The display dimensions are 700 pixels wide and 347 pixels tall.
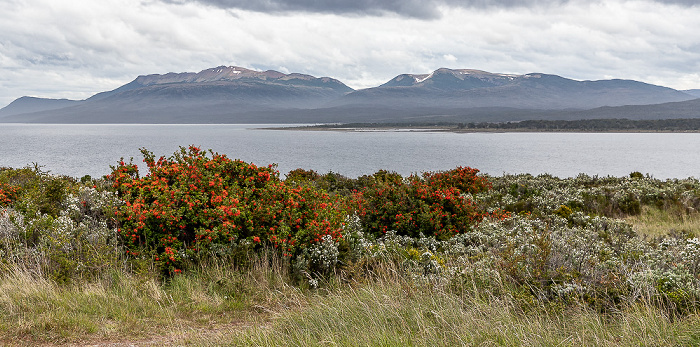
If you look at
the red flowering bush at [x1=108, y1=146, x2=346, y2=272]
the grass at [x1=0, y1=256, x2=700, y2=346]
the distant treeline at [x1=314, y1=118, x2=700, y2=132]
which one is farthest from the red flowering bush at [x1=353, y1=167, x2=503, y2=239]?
the distant treeline at [x1=314, y1=118, x2=700, y2=132]

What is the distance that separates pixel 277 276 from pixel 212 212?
140 cm

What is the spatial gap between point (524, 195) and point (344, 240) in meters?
11.2

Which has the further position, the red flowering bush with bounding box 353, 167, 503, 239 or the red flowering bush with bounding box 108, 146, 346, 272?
the red flowering bush with bounding box 353, 167, 503, 239

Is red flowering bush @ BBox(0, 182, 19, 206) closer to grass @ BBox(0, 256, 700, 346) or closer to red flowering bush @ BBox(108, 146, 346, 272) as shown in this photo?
red flowering bush @ BBox(108, 146, 346, 272)

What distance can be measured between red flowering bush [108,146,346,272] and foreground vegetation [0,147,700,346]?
30mm

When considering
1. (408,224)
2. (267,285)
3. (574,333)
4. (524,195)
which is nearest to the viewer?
(574,333)

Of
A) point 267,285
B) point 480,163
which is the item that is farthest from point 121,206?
point 480,163

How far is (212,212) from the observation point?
7297 mm

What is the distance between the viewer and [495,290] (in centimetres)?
580

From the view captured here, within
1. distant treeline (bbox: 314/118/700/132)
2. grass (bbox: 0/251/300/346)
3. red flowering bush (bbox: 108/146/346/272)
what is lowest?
grass (bbox: 0/251/300/346)

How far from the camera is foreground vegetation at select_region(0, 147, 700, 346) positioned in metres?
4.86

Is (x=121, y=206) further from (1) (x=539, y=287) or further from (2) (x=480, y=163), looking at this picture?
(2) (x=480, y=163)

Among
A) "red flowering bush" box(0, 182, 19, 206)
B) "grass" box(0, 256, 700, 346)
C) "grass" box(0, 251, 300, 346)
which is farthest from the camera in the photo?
"red flowering bush" box(0, 182, 19, 206)

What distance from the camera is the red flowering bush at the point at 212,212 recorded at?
7.23 m
